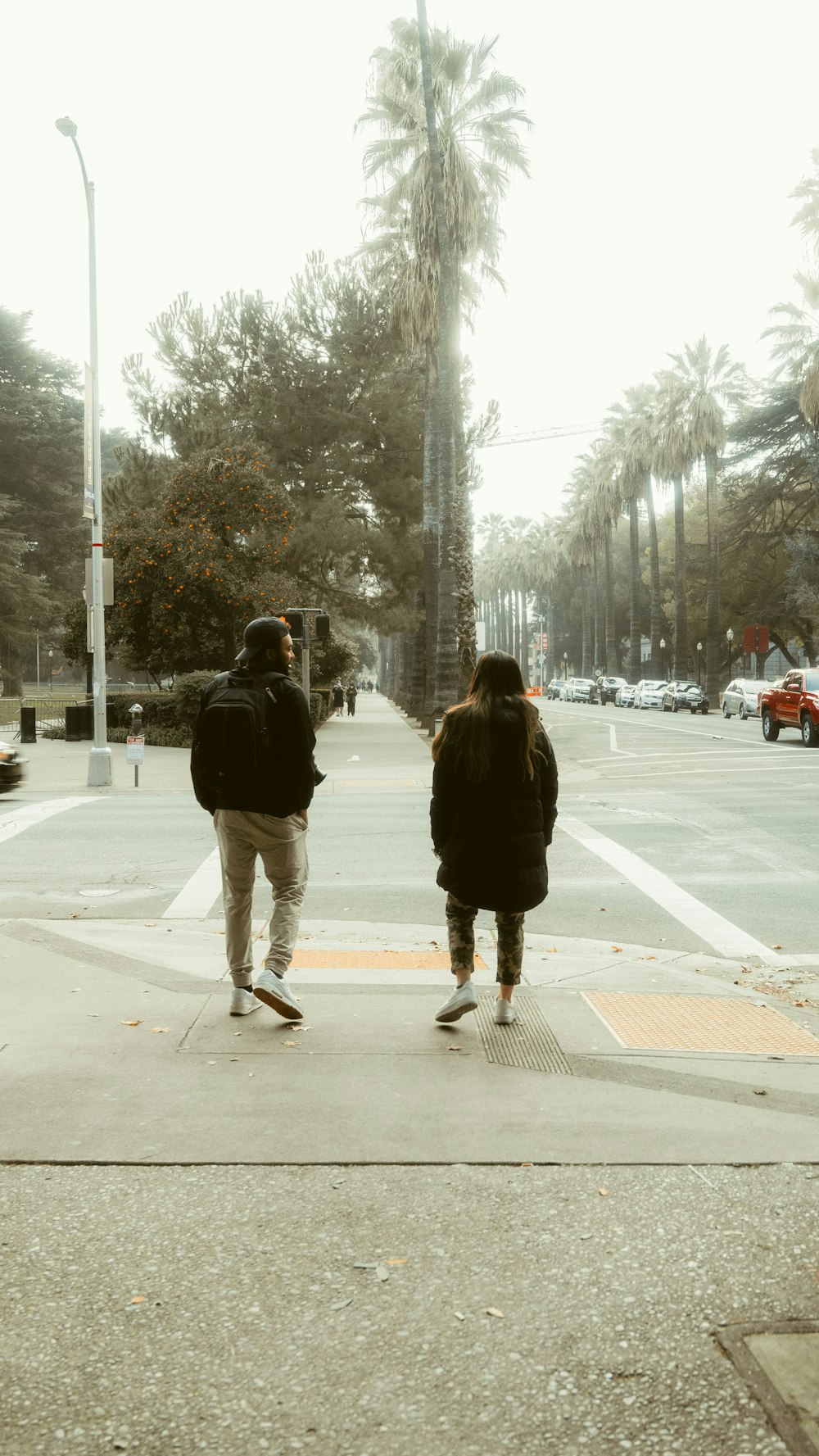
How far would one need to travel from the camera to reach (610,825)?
14.4m

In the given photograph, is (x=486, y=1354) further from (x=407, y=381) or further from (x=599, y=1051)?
(x=407, y=381)

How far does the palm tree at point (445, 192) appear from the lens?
28.4 metres

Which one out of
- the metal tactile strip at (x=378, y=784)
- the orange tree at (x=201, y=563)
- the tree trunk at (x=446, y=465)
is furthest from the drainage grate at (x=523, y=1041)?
the orange tree at (x=201, y=563)

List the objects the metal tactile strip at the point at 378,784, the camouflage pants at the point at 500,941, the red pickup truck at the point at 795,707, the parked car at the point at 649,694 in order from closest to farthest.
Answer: the camouflage pants at the point at 500,941 → the metal tactile strip at the point at 378,784 → the red pickup truck at the point at 795,707 → the parked car at the point at 649,694

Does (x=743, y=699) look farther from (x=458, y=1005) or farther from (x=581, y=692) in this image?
(x=458, y=1005)

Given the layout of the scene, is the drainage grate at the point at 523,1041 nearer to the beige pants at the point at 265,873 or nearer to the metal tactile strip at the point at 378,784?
the beige pants at the point at 265,873

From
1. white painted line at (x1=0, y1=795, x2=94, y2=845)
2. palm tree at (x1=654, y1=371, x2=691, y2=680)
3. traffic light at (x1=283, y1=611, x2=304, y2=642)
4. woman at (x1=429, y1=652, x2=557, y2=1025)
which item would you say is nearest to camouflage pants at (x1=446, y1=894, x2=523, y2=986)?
woman at (x1=429, y1=652, x2=557, y2=1025)

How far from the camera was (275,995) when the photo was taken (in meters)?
5.87

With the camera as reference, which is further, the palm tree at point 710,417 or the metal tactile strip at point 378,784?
the palm tree at point 710,417

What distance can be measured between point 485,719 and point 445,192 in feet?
86.1

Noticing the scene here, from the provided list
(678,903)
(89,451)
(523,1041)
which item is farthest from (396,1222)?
(89,451)

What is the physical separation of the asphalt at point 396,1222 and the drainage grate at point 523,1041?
30 mm

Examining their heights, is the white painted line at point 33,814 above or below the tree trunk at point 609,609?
below

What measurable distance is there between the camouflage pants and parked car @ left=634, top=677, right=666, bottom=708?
181 ft
